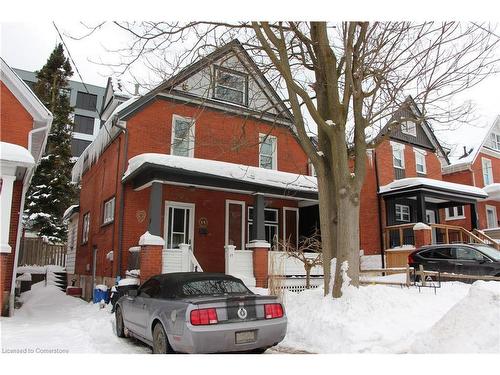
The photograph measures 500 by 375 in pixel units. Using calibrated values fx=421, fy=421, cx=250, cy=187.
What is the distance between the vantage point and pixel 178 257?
12617mm

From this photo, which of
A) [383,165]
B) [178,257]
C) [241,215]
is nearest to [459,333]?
[178,257]

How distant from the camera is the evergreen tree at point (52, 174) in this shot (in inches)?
1104

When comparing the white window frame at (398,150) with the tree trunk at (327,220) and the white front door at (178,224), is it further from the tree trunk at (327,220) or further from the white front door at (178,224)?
the tree trunk at (327,220)

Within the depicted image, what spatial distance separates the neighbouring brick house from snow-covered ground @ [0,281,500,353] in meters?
19.6

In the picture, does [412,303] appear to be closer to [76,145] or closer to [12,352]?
[12,352]

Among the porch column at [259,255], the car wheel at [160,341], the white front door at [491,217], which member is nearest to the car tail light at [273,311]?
the car wheel at [160,341]

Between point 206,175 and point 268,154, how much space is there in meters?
5.58

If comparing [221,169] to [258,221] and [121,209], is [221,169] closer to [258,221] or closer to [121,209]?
[258,221]

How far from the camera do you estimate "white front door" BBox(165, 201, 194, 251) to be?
15219mm

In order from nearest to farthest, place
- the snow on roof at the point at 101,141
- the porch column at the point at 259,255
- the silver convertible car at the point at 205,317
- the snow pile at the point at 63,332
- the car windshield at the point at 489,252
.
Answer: the silver convertible car at the point at 205,317 → the snow pile at the point at 63,332 → the porch column at the point at 259,255 → the car windshield at the point at 489,252 → the snow on roof at the point at 101,141

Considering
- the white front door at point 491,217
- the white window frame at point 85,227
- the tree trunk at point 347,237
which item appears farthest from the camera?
the white front door at point 491,217

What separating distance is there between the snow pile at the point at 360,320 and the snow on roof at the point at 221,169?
4580 millimetres

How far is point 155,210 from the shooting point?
40.1 feet

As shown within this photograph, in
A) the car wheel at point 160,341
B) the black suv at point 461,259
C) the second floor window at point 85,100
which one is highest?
the second floor window at point 85,100
